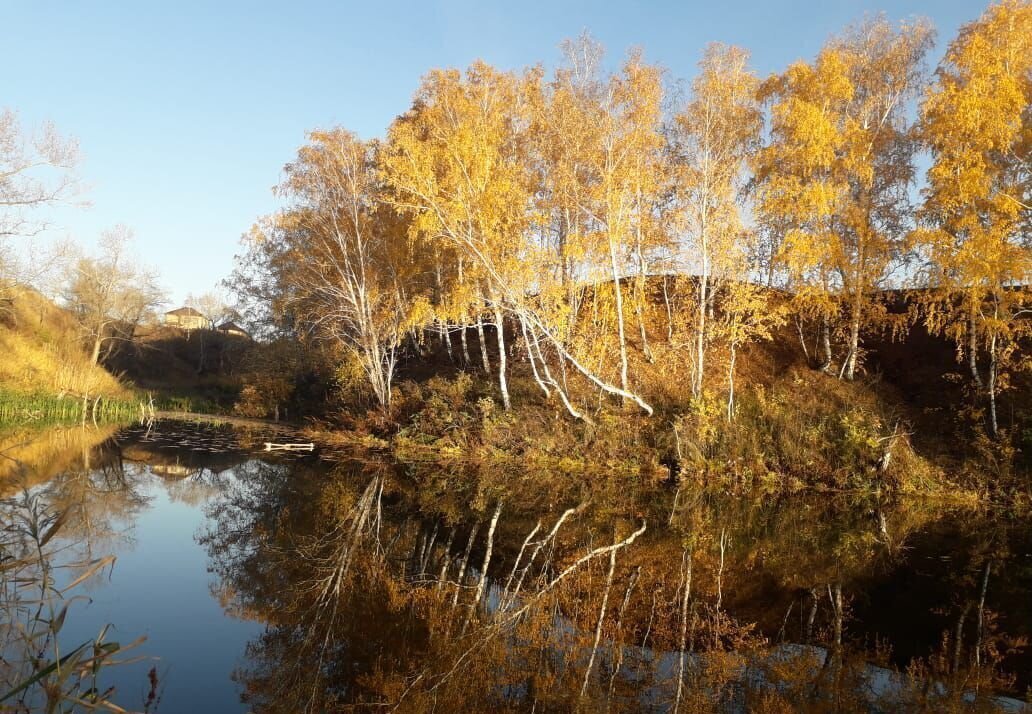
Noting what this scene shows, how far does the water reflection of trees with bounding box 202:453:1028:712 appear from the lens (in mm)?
5176

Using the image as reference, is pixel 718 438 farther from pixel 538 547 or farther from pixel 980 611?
pixel 980 611

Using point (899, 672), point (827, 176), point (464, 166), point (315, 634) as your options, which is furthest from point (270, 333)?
point (899, 672)

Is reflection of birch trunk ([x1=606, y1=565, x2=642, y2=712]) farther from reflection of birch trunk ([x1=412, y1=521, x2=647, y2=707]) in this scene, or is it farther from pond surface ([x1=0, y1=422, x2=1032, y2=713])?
reflection of birch trunk ([x1=412, y1=521, x2=647, y2=707])

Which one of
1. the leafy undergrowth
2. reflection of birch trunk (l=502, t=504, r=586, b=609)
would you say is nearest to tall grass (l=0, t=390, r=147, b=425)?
the leafy undergrowth

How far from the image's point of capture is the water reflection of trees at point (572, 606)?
5.18 m

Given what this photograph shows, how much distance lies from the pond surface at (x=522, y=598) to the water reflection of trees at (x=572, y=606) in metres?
0.03

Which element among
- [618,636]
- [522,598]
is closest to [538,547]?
[522,598]

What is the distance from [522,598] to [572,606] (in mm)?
598

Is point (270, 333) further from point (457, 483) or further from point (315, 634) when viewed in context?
point (315, 634)

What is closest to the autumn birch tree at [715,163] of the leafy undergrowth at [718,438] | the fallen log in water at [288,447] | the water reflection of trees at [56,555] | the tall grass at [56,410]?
the leafy undergrowth at [718,438]

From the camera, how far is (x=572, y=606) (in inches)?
280

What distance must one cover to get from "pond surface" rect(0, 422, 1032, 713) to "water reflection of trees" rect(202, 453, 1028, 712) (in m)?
0.03

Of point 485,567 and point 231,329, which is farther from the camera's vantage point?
point 231,329

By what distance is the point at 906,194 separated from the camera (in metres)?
18.3
